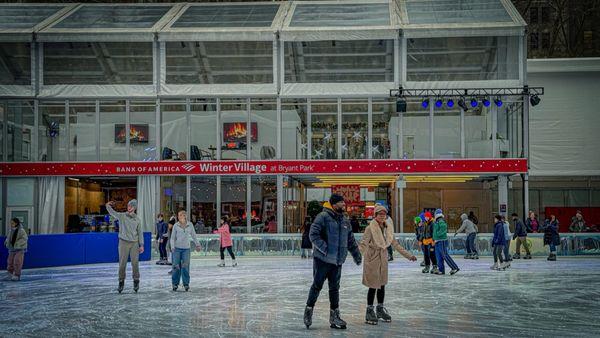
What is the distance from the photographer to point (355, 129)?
31703 mm

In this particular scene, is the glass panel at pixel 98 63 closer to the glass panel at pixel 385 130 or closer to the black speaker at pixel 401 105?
the glass panel at pixel 385 130

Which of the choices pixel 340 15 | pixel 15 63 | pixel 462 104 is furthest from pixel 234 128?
pixel 15 63

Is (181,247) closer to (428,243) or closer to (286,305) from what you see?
(286,305)

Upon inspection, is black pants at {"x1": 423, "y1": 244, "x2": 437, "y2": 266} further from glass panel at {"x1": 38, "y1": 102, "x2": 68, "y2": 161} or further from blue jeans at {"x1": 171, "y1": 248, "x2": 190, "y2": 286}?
glass panel at {"x1": 38, "y1": 102, "x2": 68, "y2": 161}

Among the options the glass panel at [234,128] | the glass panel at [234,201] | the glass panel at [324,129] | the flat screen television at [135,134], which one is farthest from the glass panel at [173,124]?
the glass panel at [324,129]

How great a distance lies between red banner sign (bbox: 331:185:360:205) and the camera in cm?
3466

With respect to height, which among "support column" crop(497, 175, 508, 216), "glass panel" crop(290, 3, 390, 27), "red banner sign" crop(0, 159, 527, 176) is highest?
"glass panel" crop(290, 3, 390, 27)

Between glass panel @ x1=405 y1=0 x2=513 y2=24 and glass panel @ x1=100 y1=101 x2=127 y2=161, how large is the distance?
1243 cm

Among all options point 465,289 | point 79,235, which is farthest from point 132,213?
point 79,235

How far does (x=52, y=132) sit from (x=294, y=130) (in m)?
9.83

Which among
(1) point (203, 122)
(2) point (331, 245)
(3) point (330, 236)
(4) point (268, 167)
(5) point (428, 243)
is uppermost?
(1) point (203, 122)

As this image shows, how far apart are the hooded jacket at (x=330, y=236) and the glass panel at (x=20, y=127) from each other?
81.5 ft

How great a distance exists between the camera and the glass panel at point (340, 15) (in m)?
32.7

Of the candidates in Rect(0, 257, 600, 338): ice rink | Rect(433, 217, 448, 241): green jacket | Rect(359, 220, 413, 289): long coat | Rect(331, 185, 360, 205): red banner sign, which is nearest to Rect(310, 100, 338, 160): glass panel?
Rect(331, 185, 360, 205): red banner sign
